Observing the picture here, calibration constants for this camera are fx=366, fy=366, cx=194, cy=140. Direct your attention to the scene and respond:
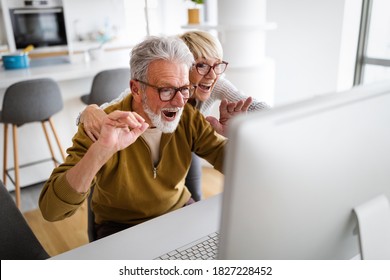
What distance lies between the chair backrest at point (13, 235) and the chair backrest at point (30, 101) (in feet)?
4.54

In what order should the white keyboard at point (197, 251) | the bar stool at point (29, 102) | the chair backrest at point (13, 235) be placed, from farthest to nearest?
the bar stool at point (29, 102)
the chair backrest at point (13, 235)
the white keyboard at point (197, 251)

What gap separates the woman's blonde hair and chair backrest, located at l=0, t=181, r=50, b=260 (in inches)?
32.9

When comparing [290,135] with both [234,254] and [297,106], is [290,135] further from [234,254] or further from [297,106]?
[234,254]

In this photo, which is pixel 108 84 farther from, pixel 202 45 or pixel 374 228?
pixel 374 228

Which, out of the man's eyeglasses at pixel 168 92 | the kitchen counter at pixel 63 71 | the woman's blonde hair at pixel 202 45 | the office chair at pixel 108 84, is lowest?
the office chair at pixel 108 84

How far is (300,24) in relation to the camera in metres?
3.12

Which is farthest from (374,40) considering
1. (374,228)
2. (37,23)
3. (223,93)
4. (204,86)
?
→ (37,23)

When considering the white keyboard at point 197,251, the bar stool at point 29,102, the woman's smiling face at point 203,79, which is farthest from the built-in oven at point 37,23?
the white keyboard at point 197,251

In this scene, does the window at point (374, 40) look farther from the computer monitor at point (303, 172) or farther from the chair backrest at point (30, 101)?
the computer monitor at point (303, 172)

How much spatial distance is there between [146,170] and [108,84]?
57.1 inches

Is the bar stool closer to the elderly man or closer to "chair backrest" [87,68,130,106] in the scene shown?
"chair backrest" [87,68,130,106]

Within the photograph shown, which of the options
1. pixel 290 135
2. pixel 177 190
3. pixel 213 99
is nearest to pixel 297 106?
pixel 290 135

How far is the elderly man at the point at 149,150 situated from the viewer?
109 centimetres
